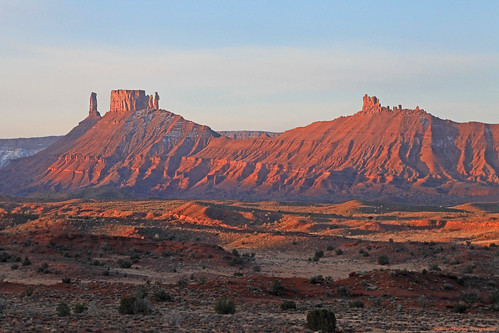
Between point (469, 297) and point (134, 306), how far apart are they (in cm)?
1176

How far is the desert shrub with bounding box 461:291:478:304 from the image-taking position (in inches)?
949

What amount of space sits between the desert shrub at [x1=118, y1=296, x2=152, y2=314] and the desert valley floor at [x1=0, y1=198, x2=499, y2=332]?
0.19m

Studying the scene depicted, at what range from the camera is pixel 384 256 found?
41562 millimetres

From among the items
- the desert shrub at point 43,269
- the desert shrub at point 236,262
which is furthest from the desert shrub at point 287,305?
the desert shrub at point 236,262

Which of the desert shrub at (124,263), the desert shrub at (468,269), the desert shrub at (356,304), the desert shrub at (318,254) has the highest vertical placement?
the desert shrub at (356,304)

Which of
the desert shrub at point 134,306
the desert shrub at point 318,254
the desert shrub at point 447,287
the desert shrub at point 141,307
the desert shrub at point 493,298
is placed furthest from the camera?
the desert shrub at point 318,254

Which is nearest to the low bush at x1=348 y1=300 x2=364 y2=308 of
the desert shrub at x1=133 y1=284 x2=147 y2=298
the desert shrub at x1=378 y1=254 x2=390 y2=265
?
the desert shrub at x1=133 y1=284 x2=147 y2=298

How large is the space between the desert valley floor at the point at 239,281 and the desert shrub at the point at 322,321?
32cm

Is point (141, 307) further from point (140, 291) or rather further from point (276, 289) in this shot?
point (276, 289)

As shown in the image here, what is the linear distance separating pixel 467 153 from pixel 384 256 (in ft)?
499

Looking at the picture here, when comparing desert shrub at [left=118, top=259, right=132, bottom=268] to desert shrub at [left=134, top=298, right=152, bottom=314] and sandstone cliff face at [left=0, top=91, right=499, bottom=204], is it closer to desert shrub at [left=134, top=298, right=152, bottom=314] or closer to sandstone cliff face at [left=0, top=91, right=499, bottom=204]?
desert shrub at [left=134, top=298, right=152, bottom=314]

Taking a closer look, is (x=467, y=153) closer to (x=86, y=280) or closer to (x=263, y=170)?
→ (x=263, y=170)

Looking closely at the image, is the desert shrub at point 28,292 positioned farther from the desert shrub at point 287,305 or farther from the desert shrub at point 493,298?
the desert shrub at point 493,298

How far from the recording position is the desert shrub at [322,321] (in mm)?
17531
